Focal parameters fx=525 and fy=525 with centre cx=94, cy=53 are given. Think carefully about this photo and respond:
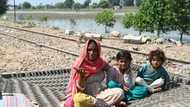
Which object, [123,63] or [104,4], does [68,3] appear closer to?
[104,4]

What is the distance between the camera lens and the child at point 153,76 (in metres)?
6.41

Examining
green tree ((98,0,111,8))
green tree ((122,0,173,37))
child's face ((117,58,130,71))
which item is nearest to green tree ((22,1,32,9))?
green tree ((98,0,111,8))

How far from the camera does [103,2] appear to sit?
12706 centimetres

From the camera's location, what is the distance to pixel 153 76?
259 inches

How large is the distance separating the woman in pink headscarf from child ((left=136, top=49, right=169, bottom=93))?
1.85 ft

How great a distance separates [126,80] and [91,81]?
23.5 inches

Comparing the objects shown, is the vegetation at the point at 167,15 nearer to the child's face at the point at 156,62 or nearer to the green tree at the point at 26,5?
the child's face at the point at 156,62

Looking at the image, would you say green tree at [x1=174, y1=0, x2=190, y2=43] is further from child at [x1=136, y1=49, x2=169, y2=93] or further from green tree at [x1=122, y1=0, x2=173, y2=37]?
child at [x1=136, y1=49, x2=169, y2=93]

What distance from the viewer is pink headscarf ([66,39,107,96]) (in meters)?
5.68

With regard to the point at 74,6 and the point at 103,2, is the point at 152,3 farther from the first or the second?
the point at 74,6

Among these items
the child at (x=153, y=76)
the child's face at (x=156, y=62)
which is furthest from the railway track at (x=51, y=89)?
the child's face at (x=156, y=62)

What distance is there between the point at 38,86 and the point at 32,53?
414 inches

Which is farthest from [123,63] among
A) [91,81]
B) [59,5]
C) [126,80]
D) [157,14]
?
[59,5]

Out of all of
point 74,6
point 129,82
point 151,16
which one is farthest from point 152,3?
point 74,6
